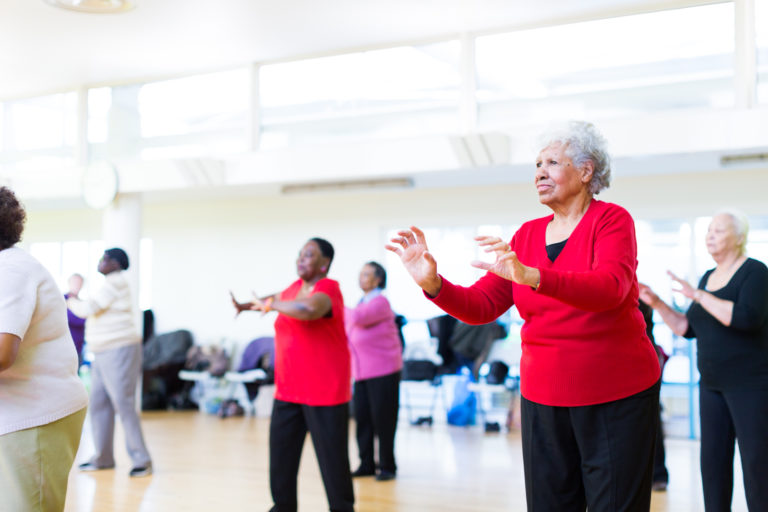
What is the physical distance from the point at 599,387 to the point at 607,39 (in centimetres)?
483

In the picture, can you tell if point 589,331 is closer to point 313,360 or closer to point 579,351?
point 579,351

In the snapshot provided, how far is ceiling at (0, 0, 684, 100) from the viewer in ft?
19.5

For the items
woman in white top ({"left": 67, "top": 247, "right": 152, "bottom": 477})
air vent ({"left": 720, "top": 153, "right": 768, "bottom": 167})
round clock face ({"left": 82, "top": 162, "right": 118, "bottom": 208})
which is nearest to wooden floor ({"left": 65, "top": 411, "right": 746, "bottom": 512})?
woman in white top ({"left": 67, "top": 247, "right": 152, "bottom": 477})

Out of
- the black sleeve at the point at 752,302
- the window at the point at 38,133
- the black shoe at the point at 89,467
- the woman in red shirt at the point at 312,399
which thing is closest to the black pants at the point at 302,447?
the woman in red shirt at the point at 312,399

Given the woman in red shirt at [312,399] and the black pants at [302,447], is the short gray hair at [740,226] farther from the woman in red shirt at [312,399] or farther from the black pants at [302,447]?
the black pants at [302,447]

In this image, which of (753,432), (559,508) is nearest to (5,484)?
(559,508)

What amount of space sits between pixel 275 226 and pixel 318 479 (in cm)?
468

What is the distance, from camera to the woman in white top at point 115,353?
5.15 metres

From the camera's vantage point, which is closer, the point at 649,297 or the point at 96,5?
the point at 649,297

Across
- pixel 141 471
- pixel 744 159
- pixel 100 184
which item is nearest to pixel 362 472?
pixel 141 471

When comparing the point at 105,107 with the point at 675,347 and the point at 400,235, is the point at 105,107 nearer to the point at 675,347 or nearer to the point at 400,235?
the point at 675,347

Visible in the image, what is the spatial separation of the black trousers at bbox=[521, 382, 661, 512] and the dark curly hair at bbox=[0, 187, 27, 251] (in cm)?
148

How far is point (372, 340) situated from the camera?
539 centimetres

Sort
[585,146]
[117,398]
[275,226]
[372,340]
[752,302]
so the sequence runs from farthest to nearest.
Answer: [275,226], [372,340], [117,398], [752,302], [585,146]
